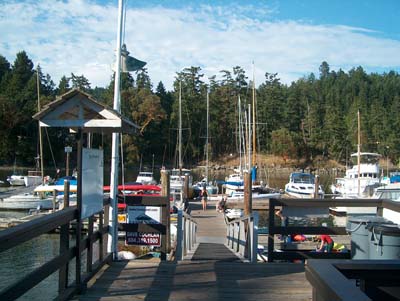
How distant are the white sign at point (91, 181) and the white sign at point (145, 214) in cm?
161

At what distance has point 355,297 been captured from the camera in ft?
7.09

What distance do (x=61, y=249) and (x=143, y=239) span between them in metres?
3.07

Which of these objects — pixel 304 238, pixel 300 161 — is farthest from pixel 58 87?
pixel 304 238

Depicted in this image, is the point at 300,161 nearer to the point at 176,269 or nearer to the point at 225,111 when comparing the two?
the point at 225,111

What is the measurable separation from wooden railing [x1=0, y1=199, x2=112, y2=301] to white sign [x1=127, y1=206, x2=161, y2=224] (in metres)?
0.83

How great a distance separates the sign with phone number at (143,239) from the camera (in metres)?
7.97

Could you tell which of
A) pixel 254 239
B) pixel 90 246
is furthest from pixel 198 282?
pixel 254 239

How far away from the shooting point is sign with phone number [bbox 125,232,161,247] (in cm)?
797

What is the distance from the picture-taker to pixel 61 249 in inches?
196

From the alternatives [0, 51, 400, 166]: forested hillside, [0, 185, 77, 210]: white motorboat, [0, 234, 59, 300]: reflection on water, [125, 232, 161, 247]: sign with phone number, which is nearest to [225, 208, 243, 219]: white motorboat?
[0, 234, 59, 300]: reflection on water

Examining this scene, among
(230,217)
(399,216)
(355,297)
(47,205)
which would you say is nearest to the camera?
(355,297)

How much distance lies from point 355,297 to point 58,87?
103 meters

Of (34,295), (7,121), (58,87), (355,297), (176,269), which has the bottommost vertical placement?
(34,295)

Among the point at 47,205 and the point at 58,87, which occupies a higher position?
the point at 58,87
